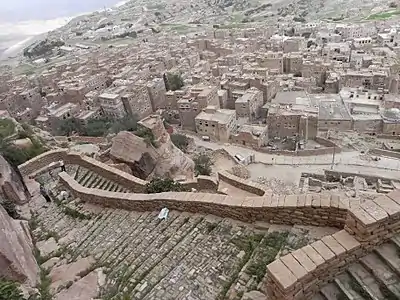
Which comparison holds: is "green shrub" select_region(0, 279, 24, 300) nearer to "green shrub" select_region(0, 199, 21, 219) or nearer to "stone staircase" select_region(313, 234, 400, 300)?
"stone staircase" select_region(313, 234, 400, 300)

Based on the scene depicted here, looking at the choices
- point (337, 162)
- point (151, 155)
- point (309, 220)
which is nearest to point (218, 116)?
point (337, 162)

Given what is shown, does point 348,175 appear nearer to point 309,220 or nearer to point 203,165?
point 203,165

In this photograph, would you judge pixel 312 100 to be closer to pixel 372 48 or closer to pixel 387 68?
pixel 387 68

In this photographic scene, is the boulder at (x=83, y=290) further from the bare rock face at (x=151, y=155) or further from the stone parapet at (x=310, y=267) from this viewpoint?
the bare rock face at (x=151, y=155)

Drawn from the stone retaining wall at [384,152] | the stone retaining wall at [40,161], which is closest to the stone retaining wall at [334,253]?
the stone retaining wall at [40,161]

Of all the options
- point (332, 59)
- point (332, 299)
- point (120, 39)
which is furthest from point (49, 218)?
point (120, 39)

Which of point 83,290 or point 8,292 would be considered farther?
point 83,290
